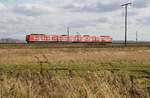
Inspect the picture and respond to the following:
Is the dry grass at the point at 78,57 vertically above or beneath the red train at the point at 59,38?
beneath

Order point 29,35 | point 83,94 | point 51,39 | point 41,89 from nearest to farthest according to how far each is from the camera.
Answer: point 83,94, point 41,89, point 29,35, point 51,39

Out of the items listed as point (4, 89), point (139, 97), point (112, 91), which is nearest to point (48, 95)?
point (4, 89)

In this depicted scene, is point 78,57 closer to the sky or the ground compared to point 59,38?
closer to the ground

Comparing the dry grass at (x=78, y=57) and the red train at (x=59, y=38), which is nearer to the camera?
the dry grass at (x=78, y=57)

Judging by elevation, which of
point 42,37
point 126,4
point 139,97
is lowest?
point 139,97

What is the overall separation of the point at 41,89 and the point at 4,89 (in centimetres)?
111

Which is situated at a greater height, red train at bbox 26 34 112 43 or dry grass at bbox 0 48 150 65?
red train at bbox 26 34 112 43

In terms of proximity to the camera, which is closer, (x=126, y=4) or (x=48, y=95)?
(x=48, y=95)

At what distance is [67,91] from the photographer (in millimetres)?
4652

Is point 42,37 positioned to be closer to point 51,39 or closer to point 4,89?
point 51,39

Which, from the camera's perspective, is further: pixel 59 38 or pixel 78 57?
pixel 59 38

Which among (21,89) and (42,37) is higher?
(42,37)

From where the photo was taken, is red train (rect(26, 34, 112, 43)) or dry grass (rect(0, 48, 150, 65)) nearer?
dry grass (rect(0, 48, 150, 65))

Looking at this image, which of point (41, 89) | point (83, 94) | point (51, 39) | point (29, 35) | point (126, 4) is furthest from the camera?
point (51, 39)
